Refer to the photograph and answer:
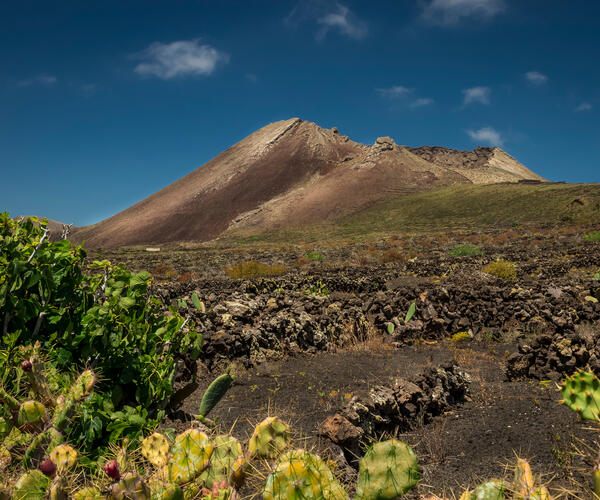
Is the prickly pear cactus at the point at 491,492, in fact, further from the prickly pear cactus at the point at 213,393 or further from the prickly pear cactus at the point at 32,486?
the prickly pear cactus at the point at 213,393

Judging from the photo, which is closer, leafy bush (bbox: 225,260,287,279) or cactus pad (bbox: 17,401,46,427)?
cactus pad (bbox: 17,401,46,427)

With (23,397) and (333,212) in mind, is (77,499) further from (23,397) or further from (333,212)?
(333,212)

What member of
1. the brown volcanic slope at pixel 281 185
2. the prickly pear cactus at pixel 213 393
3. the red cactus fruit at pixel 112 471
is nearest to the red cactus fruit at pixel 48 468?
the red cactus fruit at pixel 112 471

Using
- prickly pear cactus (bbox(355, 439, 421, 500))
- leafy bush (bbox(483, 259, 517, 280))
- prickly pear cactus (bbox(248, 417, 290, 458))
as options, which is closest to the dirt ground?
prickly pear cactus (bbox(248, 417, 290, 458))

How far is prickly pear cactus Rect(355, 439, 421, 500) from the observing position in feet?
6.97

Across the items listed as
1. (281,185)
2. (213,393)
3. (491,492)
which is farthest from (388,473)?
(281,185)

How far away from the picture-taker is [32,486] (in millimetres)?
2053

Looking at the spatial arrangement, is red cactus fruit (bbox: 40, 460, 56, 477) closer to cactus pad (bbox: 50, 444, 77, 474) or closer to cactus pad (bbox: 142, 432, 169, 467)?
cactus pad (bbox: 50, 444, 77, 474)

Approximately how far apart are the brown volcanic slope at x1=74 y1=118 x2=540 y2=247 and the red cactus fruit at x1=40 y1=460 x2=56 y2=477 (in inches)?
2672

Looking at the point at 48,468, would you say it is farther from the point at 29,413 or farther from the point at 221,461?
the point at 221,461

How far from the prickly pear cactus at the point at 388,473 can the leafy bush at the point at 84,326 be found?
1.93 meters

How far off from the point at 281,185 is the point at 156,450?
84.8 metres

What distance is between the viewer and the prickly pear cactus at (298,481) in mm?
1848

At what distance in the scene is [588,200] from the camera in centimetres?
4181
